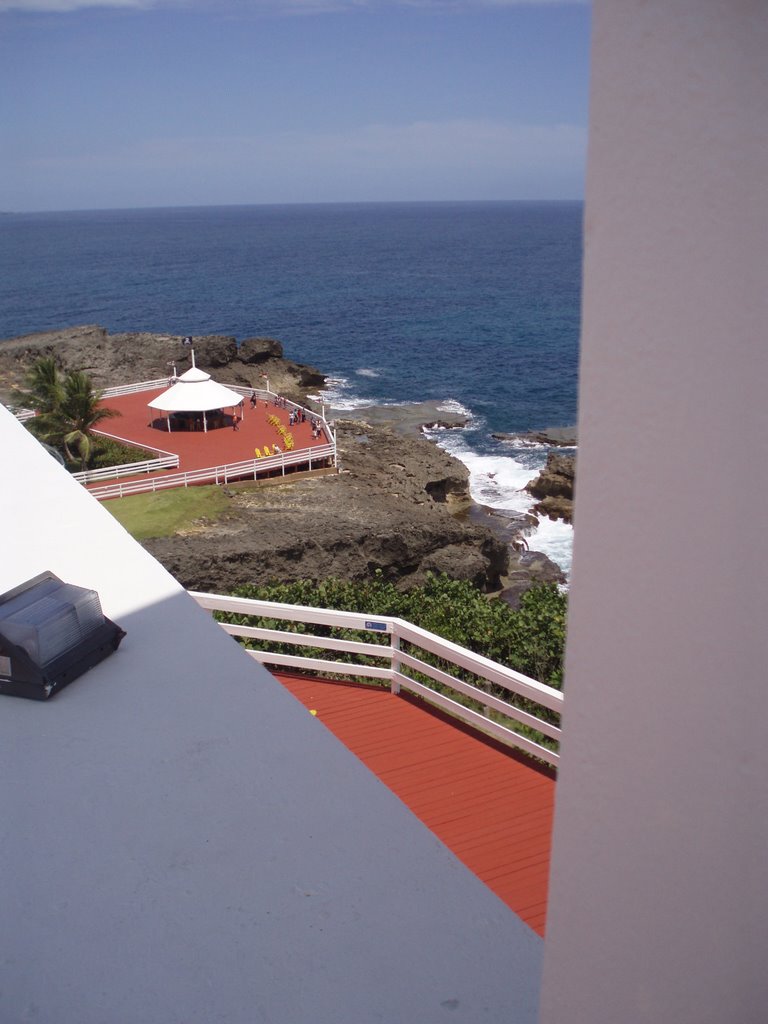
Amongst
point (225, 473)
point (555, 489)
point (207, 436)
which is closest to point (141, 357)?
point (207, 436)

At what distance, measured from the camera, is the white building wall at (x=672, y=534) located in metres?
1.02

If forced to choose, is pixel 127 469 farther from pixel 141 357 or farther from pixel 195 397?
pixel 141 357

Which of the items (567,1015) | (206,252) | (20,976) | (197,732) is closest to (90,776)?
(197,732)

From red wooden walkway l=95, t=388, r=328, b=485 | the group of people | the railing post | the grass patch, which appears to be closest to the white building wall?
the railing post

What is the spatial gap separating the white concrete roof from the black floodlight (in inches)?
3.2

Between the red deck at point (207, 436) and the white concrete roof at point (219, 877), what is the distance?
20.7 m

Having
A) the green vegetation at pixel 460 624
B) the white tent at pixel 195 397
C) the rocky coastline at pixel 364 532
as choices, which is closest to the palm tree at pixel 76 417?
the white tent at pixel 195 397

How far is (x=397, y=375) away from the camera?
55000mm

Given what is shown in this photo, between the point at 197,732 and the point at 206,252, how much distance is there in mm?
157979

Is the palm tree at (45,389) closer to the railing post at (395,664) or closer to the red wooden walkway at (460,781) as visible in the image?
the red wooden walkway at (460,781)

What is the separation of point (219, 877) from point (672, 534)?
2.64 m

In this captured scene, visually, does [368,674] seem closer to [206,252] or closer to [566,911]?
[566,911]

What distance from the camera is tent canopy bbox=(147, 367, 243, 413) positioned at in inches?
1059

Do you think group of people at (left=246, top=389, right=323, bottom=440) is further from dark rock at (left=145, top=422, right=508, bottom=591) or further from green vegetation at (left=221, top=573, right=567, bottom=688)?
green vegetation at (left=221, top=573, right=567, bottom=688)
